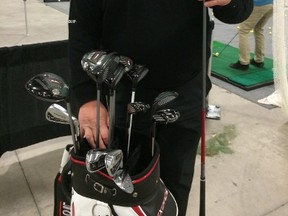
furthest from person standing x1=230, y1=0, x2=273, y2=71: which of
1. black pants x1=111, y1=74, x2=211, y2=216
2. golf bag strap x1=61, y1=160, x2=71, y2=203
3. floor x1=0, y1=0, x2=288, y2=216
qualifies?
golf bag strap x1=61, y1=160, x2=71, y2=203

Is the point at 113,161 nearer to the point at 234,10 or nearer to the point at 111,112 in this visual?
the point at 111,112

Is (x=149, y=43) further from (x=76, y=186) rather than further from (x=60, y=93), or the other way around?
(x=76, y=186)

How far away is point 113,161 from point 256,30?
309cm

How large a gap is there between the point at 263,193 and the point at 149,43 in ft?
4.27

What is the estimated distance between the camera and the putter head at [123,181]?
0.73 meters

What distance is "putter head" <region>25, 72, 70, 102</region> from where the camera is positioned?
0.78 metres

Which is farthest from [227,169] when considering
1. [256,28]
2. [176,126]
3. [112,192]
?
[256,28]

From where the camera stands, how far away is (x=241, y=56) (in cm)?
346

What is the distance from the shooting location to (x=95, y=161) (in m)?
0.70

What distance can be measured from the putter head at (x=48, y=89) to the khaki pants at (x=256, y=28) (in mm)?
2676

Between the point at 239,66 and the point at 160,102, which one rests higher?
the point at 160,102

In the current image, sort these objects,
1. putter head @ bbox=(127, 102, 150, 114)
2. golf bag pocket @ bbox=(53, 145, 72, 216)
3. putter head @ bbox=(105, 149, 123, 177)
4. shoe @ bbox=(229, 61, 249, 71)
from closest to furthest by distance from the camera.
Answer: putter head @ bbox=(105, 149, 123, 177)
putter head @ bbox=(127, 102, 150, 114)
golf bag pocket @ bbox=(53, 145, 72, 216)
shoe @ bbox=(229, 61, 249, 71)

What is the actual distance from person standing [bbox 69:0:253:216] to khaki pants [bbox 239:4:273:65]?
95.4 inches

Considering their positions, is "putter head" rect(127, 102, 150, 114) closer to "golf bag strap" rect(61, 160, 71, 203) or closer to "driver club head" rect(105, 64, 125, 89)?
"driver club head" rect(105, 64, 125, 89)
